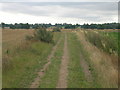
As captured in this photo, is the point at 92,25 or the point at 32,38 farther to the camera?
the point at 92,25

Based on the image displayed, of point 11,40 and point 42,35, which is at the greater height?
point 42,35

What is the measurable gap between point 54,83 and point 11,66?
299cm

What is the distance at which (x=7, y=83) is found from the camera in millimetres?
8758

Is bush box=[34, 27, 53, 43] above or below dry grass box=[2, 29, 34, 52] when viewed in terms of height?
above

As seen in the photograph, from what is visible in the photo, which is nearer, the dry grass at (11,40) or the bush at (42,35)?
the dry grass at (11,40)

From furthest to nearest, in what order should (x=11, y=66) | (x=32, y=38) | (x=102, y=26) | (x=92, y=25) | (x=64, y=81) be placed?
(x=92, y=25), (x=102, y=26), (x=32, y=38), (x=11, y=66), (x=64, y=81)

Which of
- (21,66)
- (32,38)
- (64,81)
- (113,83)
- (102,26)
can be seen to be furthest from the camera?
(102,26)

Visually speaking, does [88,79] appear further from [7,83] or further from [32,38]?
[32,38]

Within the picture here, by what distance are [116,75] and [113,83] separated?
78 centimetres

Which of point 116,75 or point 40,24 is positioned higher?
point 40,24

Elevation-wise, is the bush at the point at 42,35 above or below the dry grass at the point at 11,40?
above

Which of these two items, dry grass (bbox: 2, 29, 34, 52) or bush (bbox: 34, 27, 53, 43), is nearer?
dry grass (bbox: 2, 29, 34, 52)

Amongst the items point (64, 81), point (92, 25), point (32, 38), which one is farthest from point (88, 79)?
point (92, 25)

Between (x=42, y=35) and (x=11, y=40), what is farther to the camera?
(x=11, y=40)
